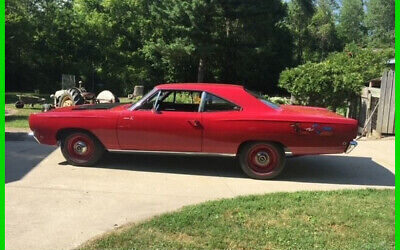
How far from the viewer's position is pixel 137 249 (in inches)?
166

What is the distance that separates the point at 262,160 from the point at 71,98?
853 cm

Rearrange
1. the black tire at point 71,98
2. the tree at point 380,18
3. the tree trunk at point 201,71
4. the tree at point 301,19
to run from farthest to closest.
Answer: the tree at point 380,18, the tree at point 301,19, the tree trunk at point 201,71, the black tire at point 71,98

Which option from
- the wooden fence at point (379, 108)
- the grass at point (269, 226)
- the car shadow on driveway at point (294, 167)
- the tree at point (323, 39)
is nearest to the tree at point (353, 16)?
the tree at point (323, 39)

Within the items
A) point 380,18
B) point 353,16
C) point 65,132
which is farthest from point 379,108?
point 353,16

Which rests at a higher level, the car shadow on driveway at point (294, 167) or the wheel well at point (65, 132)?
the wheel well at point (65, 132)

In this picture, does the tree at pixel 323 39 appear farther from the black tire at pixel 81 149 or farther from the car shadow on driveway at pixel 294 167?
the black tire at pixel 81 149

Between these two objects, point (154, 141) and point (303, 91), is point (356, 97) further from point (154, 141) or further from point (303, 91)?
point (154, 141)

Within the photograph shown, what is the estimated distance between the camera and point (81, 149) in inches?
303

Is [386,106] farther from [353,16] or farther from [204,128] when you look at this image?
[353,16]

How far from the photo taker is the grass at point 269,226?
438 cm

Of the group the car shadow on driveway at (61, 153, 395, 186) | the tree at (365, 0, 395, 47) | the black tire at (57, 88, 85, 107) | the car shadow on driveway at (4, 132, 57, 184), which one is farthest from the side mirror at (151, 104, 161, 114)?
the tree at (365, 0, 395, 47)

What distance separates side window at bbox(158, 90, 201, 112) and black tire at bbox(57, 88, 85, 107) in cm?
696

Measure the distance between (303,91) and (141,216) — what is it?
9.84 metres

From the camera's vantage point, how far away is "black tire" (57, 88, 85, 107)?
13977mm
